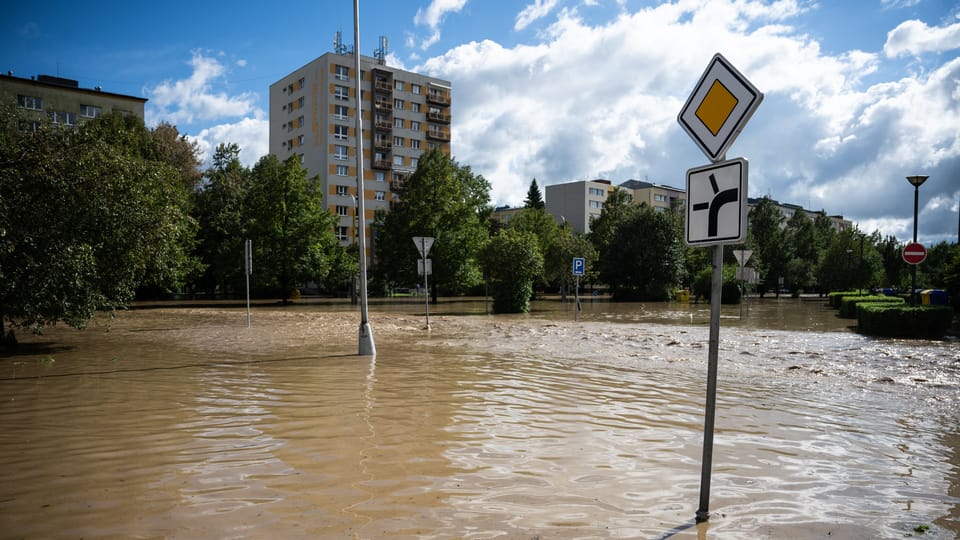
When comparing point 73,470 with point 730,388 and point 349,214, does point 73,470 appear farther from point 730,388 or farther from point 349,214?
point 349,214

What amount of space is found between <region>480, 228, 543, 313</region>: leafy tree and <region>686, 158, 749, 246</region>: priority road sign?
30071 mm

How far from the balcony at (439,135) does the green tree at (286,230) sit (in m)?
38.4

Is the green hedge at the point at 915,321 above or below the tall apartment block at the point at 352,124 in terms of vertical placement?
below

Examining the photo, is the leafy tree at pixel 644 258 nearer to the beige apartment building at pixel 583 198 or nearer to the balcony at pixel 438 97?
the balcony at pixel 438 97

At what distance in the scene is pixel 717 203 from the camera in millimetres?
4266

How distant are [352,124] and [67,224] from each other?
64215 millimetres

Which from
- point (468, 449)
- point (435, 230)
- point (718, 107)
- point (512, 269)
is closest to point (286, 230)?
point (435, 230)

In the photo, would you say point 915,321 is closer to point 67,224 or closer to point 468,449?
point 468,449

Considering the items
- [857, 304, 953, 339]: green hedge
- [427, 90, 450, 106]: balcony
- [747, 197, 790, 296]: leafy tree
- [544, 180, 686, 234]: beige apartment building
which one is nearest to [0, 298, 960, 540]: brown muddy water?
[857, 304, 953, 339]: green hedge

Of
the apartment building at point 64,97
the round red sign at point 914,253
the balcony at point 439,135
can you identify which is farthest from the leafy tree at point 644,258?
the apartment building at point 64,97

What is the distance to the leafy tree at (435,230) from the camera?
4819 centimetres

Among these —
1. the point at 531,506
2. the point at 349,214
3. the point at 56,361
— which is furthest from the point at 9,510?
the point at 349,214

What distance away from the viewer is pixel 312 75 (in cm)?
7588

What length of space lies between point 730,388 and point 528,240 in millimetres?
25719
